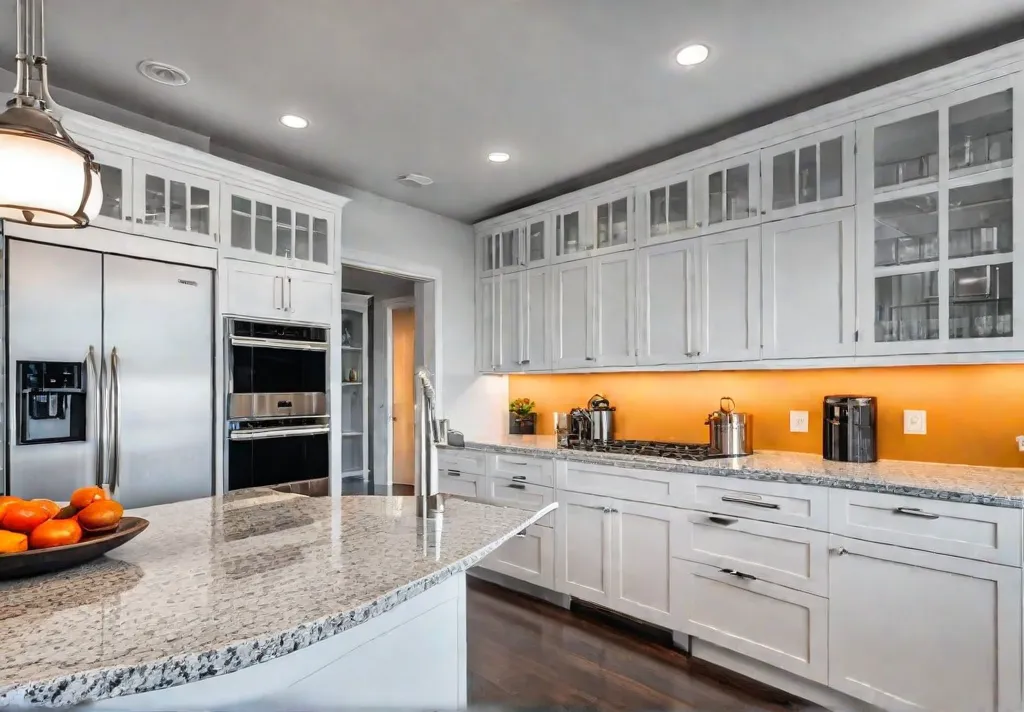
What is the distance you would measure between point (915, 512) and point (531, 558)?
204 centimetres

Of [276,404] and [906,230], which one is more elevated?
[906,230]

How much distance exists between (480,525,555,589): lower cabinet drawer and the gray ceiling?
2.29 metres

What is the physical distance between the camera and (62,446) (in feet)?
7.93

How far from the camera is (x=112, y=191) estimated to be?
8.64 feet

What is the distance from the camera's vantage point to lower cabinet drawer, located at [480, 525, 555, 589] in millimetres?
3371

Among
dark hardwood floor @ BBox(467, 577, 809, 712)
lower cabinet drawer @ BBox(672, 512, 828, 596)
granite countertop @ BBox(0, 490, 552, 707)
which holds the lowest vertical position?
dark hardwood floor @ BBox(467, 577, 809, 712)

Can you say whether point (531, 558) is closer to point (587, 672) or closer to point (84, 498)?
point (587, 672)

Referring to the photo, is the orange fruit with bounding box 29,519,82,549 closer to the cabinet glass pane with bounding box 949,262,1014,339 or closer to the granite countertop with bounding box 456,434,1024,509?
the granite countertop with bounding box 456,434,1024,509

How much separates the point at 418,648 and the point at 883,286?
2.39m

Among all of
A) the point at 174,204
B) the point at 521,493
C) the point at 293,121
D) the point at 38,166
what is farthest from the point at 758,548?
the point at 174,204

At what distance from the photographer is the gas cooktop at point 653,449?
3.00 m

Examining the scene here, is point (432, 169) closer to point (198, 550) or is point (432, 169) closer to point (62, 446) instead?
point (62, 446)

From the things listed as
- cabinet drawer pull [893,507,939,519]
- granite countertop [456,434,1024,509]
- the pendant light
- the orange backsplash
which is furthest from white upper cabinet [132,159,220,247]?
cabinet drawer pull [893,507,939,519]

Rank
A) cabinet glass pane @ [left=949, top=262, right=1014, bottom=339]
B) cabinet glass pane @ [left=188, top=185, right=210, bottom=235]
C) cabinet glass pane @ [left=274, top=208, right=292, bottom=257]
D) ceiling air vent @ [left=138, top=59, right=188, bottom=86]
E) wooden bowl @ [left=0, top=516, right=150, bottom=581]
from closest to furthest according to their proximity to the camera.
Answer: wooden bowl @ [left=0, top=516, right=150, bottom=581] < cabinet glass pane @ [left=949, top=262, right=1014, bottom=339] < ceiling air vent @ [left=138, top=59, right=188, bottom=86] < cabinet glass pane @ [left=188, top=185, right=210, bottom=235] < cabinet glass pane @ [left=274, top=208, right=292, bottom=257]
